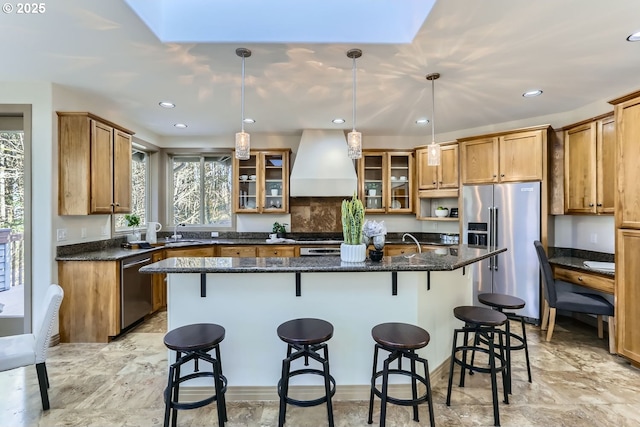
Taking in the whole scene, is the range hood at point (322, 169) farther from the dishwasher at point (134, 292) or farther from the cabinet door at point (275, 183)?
the dishwasher at point (134, 292)

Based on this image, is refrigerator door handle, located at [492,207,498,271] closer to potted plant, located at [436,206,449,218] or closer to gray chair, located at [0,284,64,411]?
potted plant, located at [436,206,449,218]

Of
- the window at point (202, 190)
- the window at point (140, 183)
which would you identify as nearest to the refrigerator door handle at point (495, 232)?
the window at point (202, 190)

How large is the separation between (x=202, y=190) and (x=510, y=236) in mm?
4815

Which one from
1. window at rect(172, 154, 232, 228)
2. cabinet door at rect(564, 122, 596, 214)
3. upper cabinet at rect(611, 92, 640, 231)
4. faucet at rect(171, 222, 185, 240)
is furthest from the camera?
window at rect(172, 154, 232, 228)

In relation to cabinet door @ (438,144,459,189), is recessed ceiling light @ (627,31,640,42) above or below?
above

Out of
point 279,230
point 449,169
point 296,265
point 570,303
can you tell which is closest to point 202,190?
point 279,230

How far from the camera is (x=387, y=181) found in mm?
5121

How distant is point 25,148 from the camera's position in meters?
3.08

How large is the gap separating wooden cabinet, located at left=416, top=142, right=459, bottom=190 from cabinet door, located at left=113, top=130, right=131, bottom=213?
420cm

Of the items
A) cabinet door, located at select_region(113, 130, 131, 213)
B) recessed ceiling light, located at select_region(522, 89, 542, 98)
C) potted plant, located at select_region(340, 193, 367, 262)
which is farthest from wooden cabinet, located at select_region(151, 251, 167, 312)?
recessed ceiling light, located at select_region(522, 89, 542, 98)

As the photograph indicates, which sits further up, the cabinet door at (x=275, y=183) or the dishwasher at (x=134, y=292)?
the cabinet door at (x=275, y=183)

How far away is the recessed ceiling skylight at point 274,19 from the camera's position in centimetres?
224

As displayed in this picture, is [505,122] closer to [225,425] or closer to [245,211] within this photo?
[245,211]

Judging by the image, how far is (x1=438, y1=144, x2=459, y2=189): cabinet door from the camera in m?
4.57
